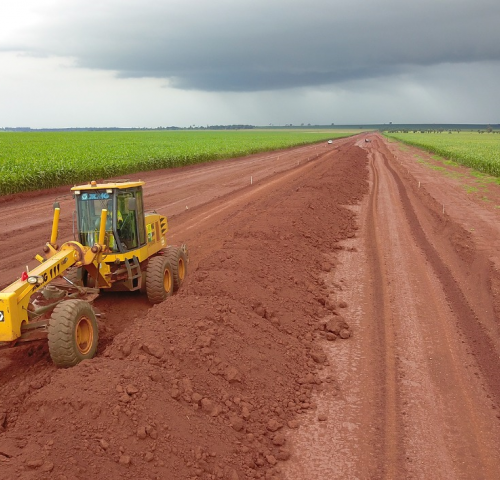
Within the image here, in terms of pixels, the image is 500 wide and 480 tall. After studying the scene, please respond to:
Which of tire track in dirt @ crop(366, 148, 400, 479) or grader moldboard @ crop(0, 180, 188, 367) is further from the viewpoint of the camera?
grader moldboard @ crop(0, 180, 188, 367)

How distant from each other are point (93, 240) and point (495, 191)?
24726 mm

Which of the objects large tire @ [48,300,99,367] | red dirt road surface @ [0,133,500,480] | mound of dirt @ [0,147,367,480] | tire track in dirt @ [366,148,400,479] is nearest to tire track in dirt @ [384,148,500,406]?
red dirt road surface @ [0,133,500,480]

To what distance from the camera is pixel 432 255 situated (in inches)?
540

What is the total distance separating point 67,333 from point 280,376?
2.94 meters

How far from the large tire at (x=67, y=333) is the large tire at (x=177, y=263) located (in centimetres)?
342

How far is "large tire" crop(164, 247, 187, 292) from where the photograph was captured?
33.2 feet

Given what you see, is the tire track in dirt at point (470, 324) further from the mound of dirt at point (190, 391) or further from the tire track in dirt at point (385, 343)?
the mound of dirt at point (190, 391)

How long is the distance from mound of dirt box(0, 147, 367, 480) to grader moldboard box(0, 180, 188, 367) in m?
0.49

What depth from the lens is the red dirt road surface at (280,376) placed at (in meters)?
5.04

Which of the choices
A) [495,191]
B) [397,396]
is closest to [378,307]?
[397,396]

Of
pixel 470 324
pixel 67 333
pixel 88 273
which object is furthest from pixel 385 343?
pixel 88 273

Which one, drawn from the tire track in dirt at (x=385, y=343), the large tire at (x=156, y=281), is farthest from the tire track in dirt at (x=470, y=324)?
the large tire at (x=156, y=281)

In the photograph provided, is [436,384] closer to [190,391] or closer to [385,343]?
[385,343]

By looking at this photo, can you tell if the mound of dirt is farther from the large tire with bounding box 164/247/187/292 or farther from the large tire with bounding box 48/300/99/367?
the large tire with bounding box 164/247/187/292
